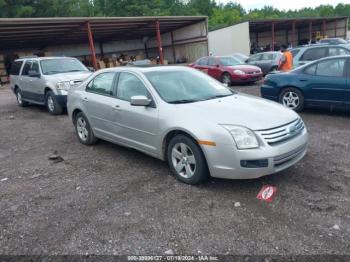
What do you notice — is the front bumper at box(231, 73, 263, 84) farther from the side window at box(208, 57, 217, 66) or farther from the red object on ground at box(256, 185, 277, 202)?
the red object on ground at box(256, 185, 277, 202)

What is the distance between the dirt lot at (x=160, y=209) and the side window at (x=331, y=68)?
2.19 metres

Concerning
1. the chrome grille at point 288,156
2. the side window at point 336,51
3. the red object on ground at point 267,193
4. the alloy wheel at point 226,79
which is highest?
the side window at point 336,51

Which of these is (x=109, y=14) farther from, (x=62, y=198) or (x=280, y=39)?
(x=62, y=198)

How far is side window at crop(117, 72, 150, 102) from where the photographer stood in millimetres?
4897

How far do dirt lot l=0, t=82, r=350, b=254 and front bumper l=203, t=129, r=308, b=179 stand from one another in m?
0.31

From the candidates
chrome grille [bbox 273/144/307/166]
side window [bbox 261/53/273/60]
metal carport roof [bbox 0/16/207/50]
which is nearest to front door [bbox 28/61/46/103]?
chrome grille [bbox 273/144/307/166]

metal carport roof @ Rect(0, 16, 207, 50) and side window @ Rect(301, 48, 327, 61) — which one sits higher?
metal carport roof @ Rect(0, 16, 207, 50)

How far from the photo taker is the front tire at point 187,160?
160 inches

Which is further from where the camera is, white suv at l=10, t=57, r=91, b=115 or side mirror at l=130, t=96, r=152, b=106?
white suv at l=10, t=57, r=91, b=115

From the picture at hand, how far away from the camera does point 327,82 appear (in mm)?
7352

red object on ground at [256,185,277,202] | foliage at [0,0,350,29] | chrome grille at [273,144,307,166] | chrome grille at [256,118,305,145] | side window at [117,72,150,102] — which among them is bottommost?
red object on ground at [256,185,277,202]

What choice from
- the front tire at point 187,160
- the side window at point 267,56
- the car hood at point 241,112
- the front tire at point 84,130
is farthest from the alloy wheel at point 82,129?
the side window at point 267,56

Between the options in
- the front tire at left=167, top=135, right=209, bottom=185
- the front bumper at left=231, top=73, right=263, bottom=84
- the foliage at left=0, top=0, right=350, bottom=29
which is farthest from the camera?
the foliage at left=0, top=0, right=350, bottom=29

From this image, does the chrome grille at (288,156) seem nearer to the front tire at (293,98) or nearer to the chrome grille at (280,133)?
the chrome grille at (280,133)
